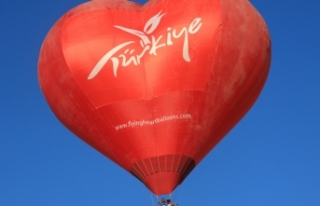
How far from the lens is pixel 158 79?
138 feet

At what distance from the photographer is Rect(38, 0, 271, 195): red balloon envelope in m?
41.8

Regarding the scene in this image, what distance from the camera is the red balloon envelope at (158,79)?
41.8 meters

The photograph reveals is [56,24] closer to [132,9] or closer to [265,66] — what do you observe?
[132,9]

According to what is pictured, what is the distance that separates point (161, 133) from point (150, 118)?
0.62 meters

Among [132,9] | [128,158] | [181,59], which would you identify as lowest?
[128,158]

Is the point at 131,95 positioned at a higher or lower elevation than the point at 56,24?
lower

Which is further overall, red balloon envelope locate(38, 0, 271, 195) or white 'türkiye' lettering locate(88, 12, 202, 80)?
white 'türkiye' lettering locate(88, 12, 202, 80)

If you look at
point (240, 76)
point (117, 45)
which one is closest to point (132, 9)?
point (117, 45)

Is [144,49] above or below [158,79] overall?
above

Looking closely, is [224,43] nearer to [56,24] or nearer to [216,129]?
[216,129]

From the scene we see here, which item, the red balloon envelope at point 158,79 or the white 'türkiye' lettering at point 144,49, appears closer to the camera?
the red balloon envelope at point 158,79

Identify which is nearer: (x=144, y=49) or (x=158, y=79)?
(x=158, y=79)

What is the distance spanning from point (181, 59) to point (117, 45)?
2308 mm

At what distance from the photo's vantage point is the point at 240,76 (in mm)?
42406
